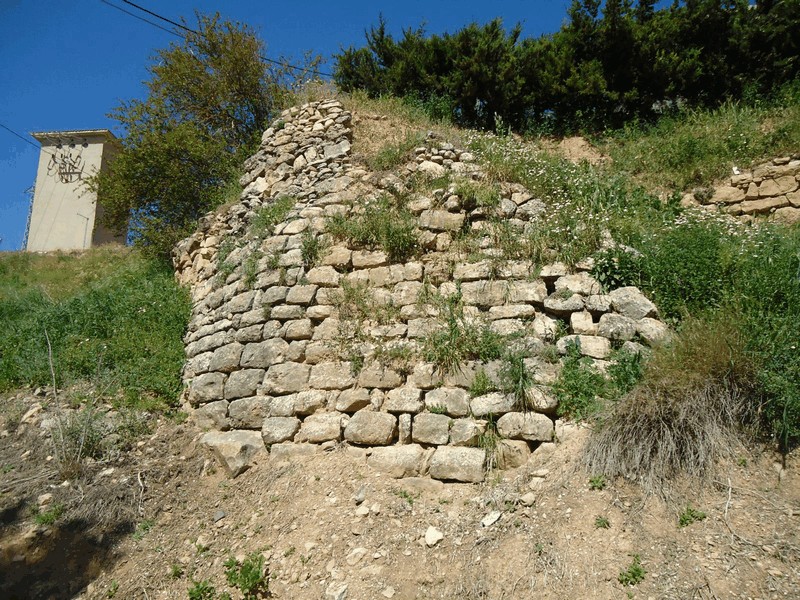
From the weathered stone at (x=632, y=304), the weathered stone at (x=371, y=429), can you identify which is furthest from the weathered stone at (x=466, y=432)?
the weathered stone at (x=632, y=304)

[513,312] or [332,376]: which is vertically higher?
[513,312]

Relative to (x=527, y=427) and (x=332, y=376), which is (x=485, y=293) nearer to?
(x=527, y=427)

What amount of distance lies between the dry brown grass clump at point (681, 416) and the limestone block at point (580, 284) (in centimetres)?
102

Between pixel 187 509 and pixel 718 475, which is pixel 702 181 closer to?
pixel 718 475

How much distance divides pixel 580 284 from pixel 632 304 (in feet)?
1.51

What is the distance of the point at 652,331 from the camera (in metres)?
4.40

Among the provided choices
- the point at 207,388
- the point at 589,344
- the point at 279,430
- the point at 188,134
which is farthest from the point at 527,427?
the point at 188,134

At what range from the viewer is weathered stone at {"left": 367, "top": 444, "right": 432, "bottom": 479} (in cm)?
419

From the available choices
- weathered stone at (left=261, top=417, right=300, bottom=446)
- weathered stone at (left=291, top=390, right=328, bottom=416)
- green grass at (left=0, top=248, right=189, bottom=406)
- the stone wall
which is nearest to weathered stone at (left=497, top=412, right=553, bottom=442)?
weathered stone at (left=291, top=390, right=328, bottom=416)

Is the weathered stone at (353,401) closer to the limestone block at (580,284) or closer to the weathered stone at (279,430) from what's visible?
the weathered stone at (279,430)

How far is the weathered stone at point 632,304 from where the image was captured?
4559 millimetres

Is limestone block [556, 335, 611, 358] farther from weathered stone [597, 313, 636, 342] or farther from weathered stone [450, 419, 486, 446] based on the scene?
weathered stone [450, 419, 486, 446]

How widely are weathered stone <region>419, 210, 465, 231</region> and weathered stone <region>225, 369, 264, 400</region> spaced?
2152mm

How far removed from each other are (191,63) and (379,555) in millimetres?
9841
